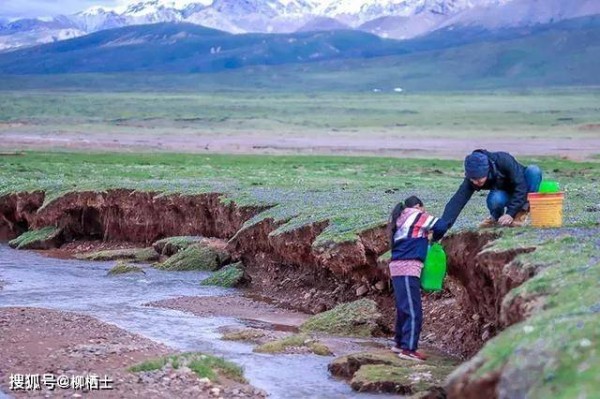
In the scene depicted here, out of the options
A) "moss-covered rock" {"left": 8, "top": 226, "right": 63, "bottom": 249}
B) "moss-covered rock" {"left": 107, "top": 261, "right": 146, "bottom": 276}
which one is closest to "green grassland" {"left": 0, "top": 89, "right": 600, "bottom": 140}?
"moss-covered rock" {"left": 8, "top": 226, "right": 63, "bottom": 249}

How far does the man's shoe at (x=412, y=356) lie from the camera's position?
1507 cm

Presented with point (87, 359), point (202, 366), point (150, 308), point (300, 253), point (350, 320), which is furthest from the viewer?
point (300, 253)

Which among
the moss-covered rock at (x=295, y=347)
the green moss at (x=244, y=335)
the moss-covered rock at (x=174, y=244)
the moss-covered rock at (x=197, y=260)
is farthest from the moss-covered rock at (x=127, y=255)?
the moss-covered rock at (x=295, y=347)

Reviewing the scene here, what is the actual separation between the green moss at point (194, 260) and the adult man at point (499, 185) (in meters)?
10.3

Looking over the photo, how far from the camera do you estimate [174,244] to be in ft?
89.9

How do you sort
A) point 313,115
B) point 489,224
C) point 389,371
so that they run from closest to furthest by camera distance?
point 389,371 < point 489,224 < point 313,115

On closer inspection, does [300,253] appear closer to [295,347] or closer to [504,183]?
[295,347]

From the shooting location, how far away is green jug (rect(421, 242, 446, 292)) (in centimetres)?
1491

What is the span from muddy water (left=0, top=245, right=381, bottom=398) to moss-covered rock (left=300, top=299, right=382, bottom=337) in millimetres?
1558

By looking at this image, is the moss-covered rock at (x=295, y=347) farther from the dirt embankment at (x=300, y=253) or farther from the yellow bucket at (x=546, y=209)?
the yellow bucket at (x=546, y=209)

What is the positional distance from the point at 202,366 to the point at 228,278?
32.5 feet

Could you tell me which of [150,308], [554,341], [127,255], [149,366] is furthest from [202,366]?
[127,255]

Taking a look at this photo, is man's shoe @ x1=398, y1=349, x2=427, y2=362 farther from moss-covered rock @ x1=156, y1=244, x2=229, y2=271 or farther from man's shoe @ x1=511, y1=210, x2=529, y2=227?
moss-covered rock @ x1=156, y1=244, x2=229, y2=271

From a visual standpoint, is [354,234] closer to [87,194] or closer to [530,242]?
[530,242]
